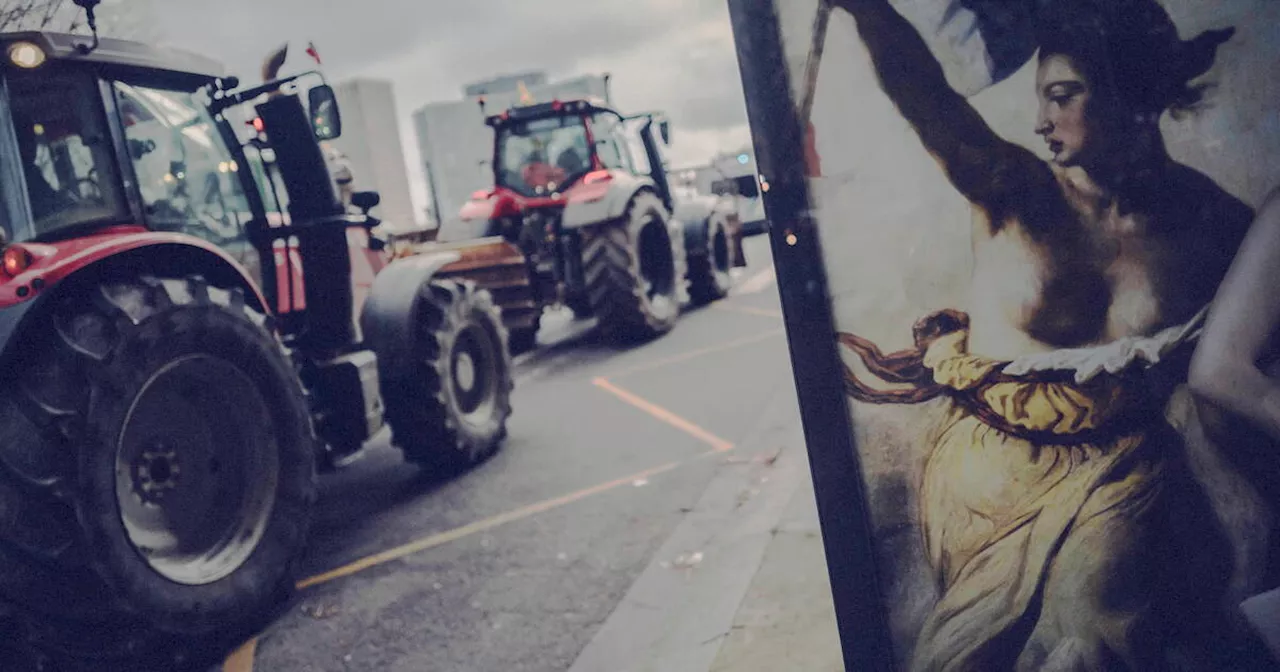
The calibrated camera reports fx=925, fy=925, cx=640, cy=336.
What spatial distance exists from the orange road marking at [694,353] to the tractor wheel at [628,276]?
0.78 metres

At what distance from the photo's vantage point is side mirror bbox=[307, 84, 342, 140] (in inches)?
187

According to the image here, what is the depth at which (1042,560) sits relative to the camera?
1.77m

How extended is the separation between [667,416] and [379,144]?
2549 centimetres

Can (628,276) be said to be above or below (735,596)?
above

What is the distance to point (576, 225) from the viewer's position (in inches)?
349

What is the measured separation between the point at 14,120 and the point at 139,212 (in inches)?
23.1

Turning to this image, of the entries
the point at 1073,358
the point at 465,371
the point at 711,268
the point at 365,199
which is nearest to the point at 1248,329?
the point at 1073,358

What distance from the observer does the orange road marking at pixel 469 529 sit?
4426 mm

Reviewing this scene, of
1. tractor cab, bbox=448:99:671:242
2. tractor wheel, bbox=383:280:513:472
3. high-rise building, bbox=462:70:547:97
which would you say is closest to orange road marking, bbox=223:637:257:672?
tractor wheel, bbox=383:280:513:472

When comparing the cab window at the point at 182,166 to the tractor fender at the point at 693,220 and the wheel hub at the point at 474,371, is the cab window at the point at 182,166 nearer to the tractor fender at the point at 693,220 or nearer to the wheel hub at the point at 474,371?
the wheel hub at the point at 474,371

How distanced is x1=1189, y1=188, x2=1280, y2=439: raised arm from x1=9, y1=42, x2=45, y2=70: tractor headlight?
4.06m

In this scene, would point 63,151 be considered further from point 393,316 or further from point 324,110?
point 393,316

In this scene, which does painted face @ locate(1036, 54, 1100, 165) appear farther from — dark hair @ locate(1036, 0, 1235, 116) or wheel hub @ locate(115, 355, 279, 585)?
wheel hub @ locate(115, 355, 279, 585)

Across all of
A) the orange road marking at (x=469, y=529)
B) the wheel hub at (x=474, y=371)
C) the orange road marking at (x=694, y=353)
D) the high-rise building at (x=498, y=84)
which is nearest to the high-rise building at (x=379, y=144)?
the high-rise building at (x=498, y=84)
